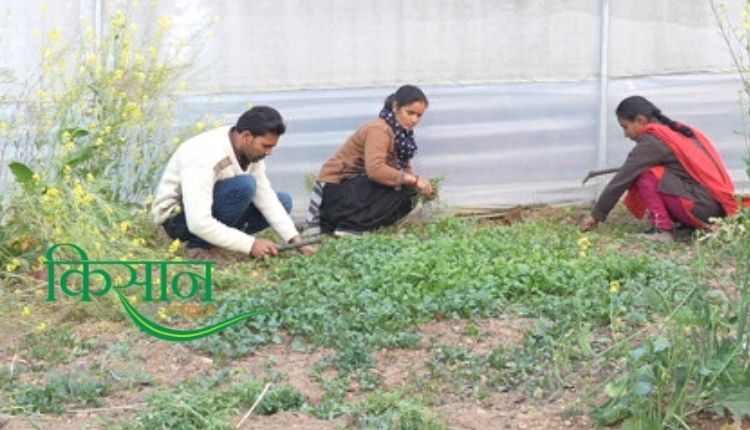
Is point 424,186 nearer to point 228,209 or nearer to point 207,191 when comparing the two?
point 228,209

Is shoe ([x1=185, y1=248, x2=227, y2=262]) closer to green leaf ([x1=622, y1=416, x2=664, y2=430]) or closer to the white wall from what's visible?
the white wall

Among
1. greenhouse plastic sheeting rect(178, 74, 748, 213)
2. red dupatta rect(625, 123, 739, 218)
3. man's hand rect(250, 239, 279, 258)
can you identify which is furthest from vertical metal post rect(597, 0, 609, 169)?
man's hand rect(250, 239, 279, 258)

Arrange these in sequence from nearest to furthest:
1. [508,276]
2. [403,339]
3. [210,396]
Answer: [210,396] → [403,339] → [508,276]

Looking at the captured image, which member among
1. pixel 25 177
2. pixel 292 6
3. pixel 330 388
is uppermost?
pixel 292 6

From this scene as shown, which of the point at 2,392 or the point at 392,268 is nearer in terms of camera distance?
the point at 2,392

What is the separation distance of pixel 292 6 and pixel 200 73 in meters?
0.72

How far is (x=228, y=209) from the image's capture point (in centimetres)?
759

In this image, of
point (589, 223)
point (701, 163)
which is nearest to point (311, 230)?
point (589, 223)

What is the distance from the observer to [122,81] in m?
7.94

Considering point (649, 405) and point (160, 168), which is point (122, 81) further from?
point (649, 405)

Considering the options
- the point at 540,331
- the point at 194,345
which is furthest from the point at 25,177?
the point at 540,331

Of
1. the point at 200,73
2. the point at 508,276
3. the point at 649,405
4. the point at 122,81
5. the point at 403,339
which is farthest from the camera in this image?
the point at 200,73

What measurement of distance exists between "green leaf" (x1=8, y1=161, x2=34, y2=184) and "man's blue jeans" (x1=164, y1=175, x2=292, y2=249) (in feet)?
3.04

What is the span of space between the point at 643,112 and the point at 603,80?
0.91m
